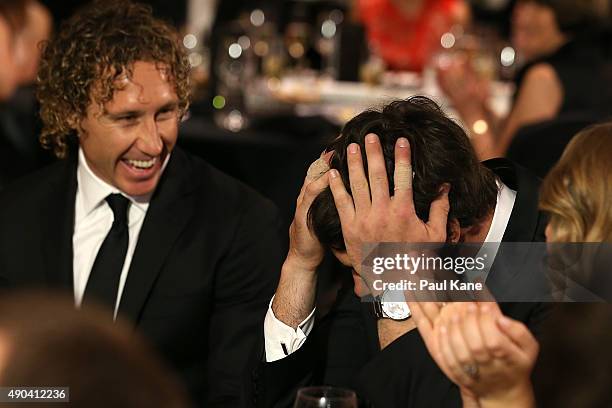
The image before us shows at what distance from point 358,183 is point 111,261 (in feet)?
2.21

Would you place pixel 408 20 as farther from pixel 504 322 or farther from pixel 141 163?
pixel 504 322

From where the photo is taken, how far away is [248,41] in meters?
4.77

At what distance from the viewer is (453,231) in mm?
1792

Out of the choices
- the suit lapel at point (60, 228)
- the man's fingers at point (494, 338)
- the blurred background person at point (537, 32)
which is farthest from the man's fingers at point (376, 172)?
the blurred background person at point (537, 32)

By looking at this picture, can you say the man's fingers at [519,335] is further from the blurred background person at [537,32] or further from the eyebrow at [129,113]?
the blurred background person at [537,32]

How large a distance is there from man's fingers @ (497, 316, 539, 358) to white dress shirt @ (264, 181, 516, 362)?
0.59 metres

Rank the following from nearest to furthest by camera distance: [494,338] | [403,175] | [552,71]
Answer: [494,338] → [403,175] → [552,71]

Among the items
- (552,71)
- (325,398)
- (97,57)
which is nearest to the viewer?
(325,398)

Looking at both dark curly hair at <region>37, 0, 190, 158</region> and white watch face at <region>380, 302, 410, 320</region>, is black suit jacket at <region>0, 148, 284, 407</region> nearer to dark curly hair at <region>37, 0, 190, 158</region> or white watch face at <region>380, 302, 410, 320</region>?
dark curly hair at <region>37, 0, 190, 158</region>

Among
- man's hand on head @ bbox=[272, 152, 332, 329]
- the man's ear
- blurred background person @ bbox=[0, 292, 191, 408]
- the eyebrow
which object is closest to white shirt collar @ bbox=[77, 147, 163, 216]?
the eyebrow

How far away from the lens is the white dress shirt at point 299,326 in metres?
1.83

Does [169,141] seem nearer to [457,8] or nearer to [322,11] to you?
[457,8]

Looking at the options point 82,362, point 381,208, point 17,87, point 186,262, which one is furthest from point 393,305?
point 17,87

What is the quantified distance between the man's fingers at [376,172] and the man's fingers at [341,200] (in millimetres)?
40
